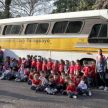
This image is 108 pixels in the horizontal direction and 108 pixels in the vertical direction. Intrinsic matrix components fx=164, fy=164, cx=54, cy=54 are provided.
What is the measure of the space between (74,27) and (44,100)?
4.10 metres

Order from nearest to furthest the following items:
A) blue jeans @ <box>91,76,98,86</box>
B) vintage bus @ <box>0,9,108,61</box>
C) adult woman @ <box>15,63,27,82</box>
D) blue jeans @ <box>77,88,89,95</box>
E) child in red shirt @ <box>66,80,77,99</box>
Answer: child in red shirt @ <box>66,80,77,99</box> < blue jeans @ <box>77,88,89,95</box> < vintage bus @ <box>0,9,108,61</box> < blue jeans @ <box>91,76,98,86</box> < adult woman @ <box>15,63,27,82</box>

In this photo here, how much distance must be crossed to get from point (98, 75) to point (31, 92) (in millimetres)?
3333

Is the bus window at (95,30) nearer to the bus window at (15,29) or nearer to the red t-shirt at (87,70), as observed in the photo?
→ the red t-shirt at (87,70)

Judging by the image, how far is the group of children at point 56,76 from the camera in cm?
660

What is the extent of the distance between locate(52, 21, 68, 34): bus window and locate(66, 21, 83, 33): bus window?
0.25 m

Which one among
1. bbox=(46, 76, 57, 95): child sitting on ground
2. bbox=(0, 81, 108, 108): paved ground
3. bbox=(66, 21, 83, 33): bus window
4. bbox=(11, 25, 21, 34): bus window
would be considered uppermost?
bbox=(11, 25, 21, 34): bus window

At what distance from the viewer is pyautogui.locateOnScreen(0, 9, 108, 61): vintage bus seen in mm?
7645

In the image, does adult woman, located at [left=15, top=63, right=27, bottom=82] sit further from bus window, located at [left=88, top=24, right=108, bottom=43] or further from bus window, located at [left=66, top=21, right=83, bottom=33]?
bus window, located at [left=88, top=24, right=108, bottom=43]

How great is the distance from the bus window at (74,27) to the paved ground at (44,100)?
3091 millimetres

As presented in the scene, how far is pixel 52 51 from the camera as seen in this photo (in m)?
8.93

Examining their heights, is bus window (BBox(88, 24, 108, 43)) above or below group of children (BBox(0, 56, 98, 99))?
above

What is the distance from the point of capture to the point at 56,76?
712cm

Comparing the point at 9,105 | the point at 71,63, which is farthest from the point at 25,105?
the point at 71,63

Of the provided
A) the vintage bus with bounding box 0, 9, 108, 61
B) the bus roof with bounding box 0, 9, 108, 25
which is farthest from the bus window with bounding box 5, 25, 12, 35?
the bus roof with bounding box 0, 9, 108, 25
